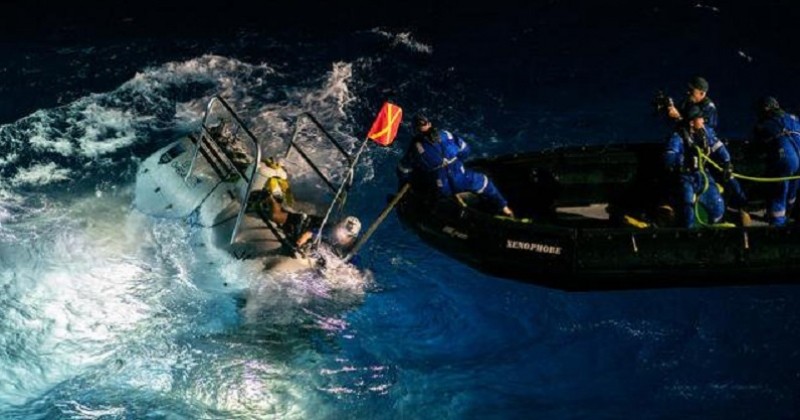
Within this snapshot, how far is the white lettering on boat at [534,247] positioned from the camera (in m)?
8.27

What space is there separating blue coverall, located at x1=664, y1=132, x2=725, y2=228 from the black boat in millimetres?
308

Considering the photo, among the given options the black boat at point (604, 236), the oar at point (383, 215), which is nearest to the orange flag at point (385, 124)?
the oar at point (383, 215)

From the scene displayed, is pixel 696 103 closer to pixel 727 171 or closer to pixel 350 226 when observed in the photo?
pixel 727 171

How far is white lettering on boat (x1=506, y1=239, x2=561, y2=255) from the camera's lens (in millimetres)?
8266

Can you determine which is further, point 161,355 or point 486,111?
point 486,111

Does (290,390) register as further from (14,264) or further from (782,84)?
(782,84)

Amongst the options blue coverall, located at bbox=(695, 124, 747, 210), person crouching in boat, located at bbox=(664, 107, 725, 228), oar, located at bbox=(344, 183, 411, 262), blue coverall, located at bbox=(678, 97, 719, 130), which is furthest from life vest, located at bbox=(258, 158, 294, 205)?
blue coverall, located at bbox=(695, 124, 747, 210)

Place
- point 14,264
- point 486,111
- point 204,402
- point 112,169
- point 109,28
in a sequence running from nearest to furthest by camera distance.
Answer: point 204,402 → point 14,264 → point 112,169 → point 486,111 → point 109,28

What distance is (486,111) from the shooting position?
44.7ft

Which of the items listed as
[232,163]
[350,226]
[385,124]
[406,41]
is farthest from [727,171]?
[406,41]

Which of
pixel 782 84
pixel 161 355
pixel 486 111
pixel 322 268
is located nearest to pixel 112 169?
pixel 161 355

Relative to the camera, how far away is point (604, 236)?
26.9 ft

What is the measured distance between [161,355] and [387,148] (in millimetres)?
5260

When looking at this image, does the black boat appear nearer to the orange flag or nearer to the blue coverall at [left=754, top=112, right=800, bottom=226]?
the blue coverall at [left=754, top=112, right=800, bottom=226]
